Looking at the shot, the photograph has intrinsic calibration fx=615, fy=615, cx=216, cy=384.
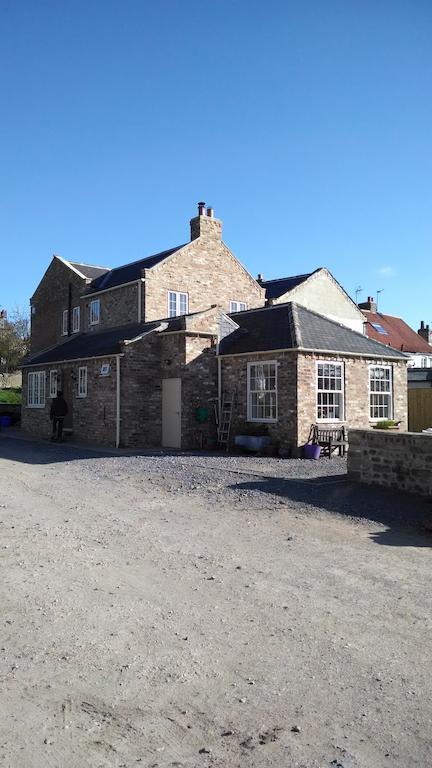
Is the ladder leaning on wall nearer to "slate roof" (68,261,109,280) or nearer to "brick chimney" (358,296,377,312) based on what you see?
"slate roof" (68,261,109,280)

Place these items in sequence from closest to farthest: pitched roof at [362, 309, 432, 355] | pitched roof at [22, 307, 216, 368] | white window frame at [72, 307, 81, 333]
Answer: pitched roof at [22, 307, 216, 368] → white window frame at [72, 307, 81, 333] → pitched roof at [362, 309, 432, 355]

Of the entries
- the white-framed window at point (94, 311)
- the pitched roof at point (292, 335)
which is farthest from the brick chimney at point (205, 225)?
the pitched roof at point (292, 335)

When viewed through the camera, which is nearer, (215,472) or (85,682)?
(85,682)

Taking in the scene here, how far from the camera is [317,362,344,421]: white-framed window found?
1895 cm

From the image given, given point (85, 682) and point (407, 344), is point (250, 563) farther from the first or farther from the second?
point (407, 344)

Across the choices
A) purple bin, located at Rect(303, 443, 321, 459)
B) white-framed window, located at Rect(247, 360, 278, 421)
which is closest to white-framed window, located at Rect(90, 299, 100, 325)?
white-framed window, located at Rect(247, 360, 278, 421)

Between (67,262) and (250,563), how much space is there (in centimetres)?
2784

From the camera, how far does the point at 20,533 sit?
8.82 meters

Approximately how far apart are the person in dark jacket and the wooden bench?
34.4ft

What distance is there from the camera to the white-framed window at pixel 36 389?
27688mm

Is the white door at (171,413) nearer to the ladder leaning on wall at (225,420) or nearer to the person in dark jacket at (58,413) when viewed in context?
the ladder leaning on wall at (225,420)

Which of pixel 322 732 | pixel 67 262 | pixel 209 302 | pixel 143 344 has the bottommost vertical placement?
pixel 322 732

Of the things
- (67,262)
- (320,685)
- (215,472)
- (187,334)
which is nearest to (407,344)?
(67,262)

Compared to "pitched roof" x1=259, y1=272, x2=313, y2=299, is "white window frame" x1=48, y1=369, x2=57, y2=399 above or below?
below
